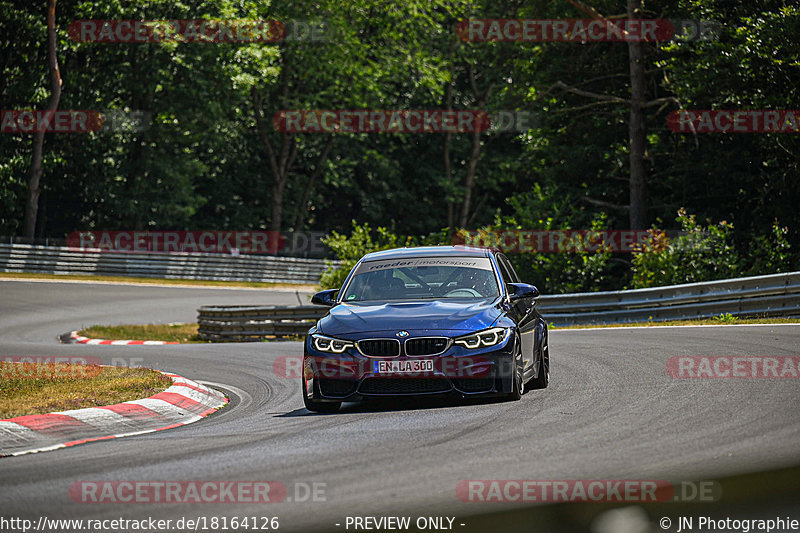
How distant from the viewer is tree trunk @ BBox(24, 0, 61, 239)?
43.3 m

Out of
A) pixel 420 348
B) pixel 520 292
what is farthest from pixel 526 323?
pixel 420 348

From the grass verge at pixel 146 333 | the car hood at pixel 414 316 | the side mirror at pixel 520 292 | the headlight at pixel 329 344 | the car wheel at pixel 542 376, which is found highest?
the side mirror at pixel 520 292

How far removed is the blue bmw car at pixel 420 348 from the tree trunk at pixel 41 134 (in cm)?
3622

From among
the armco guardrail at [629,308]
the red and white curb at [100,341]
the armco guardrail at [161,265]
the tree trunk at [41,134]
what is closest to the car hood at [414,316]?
the armco guardrail at [629,308]

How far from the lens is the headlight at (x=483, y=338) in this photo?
945cm

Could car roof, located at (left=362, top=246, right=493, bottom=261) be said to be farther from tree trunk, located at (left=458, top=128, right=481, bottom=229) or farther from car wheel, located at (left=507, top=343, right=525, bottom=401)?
tree trunk, located at (left=458, top=128, right=481, bottom=229)

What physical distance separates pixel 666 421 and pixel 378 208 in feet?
174

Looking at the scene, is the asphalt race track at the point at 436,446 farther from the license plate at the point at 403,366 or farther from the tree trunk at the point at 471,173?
the tree trunk at the point at 471,173

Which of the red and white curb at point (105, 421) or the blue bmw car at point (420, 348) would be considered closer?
the red and white curb at point (105, 421)

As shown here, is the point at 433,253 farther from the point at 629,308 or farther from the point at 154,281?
the point at 154,281

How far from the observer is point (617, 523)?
4926mm

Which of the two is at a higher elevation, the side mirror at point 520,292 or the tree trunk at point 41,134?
the tree trunk at point 41,134

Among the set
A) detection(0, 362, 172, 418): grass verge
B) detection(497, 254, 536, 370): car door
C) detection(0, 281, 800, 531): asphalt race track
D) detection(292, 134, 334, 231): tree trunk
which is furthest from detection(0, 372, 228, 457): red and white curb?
detection(292, 134, 334, 231): tree trunk

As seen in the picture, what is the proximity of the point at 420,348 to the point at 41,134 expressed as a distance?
3884cm
